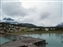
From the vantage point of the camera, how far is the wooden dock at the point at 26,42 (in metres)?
2.60

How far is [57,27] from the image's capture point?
272 centimetres

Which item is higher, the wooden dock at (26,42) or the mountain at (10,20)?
the mountain at (10,20)

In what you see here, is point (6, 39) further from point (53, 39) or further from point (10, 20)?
point (53, 39)

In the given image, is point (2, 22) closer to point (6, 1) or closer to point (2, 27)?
point (2, 27)

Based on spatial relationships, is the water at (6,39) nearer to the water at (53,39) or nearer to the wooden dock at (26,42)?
the wooden dock at (26,42)

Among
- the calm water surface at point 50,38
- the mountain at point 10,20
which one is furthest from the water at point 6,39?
the mountain at point 10,20

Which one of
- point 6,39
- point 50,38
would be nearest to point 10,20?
point 6,39

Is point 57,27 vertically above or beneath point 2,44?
above

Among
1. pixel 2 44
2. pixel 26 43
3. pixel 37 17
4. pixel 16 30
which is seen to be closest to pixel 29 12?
pixel 37 17

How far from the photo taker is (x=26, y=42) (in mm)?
2660

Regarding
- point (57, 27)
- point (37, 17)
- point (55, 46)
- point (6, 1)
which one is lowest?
point (55, 46)

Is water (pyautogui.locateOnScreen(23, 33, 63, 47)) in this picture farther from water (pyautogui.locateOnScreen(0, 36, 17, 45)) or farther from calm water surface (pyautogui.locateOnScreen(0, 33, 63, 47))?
water (pyautogui.locateOnScreen(0, 36, 17, 45))

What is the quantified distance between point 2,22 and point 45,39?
0.95 meters

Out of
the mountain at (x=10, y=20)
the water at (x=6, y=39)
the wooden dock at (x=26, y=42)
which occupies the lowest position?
the wooden dock at (x=26, y=42)
